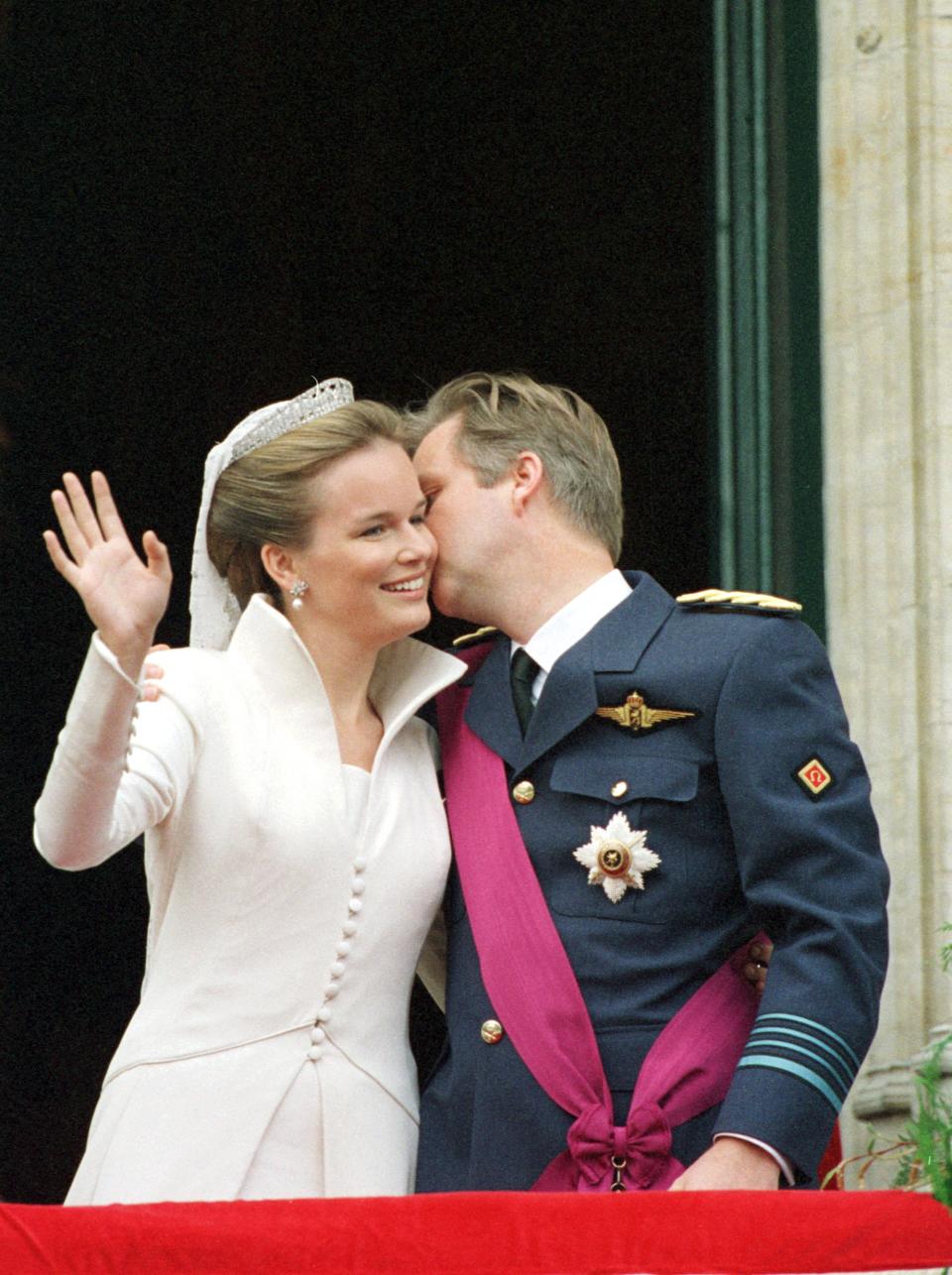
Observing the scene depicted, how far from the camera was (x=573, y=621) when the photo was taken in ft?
10.4

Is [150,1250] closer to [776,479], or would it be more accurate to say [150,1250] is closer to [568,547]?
[568,547]

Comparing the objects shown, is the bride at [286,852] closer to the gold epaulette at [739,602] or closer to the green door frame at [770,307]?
the gold epaulette at [739,602]

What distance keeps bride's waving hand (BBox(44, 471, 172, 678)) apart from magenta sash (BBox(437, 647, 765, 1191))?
1.94 feet

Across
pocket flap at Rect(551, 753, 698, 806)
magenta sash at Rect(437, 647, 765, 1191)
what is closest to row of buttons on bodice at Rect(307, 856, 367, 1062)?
magenta sash at Rect(437, 647, 765, 1191)

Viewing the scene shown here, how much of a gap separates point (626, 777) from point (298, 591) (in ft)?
1.63

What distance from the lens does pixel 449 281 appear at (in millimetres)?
5949

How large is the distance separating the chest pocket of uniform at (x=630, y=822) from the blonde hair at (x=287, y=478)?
1.58 ft

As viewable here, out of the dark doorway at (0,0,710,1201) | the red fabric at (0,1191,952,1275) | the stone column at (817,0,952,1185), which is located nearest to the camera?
the red fabric at (0,1191,952,1275)

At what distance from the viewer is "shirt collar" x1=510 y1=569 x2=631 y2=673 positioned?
315 cm

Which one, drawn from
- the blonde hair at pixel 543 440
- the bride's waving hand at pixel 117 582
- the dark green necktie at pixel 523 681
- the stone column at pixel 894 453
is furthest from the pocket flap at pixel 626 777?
the stone column at pixel 894 453

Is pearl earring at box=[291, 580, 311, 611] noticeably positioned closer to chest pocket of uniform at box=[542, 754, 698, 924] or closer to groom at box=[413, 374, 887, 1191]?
groom at box=[413, 374, 887, 1191]

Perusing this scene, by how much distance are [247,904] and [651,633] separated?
604 millimetres

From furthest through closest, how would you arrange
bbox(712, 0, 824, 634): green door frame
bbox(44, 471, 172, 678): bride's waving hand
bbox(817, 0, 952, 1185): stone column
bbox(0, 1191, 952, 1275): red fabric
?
bbox(712, 0, 824, 634): green door frame
bbox(817, 0, 952, 1185): stone column
bbox(44, 471, 172, 678): bride's waving hand
bbox(0, 1191, 952, 1275): red fabric

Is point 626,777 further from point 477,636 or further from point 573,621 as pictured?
point 477,636
